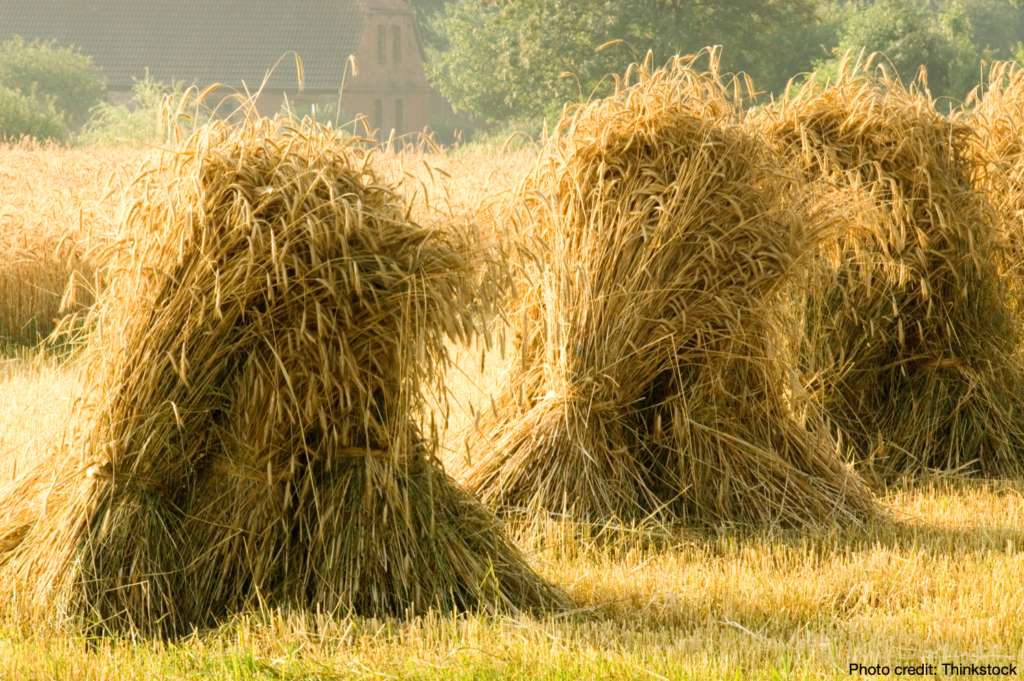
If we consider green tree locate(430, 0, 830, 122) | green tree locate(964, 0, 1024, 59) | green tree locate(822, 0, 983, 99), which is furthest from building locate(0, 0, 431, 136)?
green tree locate(964, 0, 1024, 59)

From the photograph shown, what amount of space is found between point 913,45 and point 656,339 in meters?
31.3

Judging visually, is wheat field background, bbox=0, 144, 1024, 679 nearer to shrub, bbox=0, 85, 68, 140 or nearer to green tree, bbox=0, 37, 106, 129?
shrub, bbox=0, 85, 68, 140

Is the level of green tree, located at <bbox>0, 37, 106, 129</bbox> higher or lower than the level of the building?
lower

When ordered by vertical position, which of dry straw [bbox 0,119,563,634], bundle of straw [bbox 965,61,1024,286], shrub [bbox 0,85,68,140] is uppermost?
shrub [bbox 0,85,68,140]

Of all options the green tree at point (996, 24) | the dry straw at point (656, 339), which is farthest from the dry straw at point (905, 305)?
the green tree at point (996, 24)

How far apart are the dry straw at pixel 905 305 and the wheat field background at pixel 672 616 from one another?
0.42m

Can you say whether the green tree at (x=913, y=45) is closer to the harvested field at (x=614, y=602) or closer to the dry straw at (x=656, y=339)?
the dry straw at (x=656, y=339)

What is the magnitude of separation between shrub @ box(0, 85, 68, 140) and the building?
18.2 metres

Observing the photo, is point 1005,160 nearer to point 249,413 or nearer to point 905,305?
point 905,305

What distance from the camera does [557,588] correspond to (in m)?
4.61

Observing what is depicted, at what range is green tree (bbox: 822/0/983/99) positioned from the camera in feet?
114

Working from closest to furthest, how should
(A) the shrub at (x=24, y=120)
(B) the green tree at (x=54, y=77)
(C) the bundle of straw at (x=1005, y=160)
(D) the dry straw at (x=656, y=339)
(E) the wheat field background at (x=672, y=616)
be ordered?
(E) the wheat field background at (x=672, y=616) → (D) the dry straw at (x=656, y=339) → (C) the bundle of straw at (x=1005, y=160) → (A) the shrub at (x=24, y=120) → (B) the green tree at (x=54, y=77)

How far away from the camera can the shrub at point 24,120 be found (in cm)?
3281

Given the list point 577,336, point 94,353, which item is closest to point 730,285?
point 577,336
